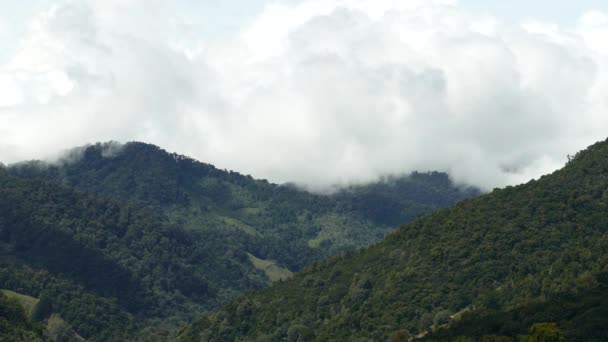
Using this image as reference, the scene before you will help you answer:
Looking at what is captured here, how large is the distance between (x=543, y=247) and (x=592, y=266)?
26.2 meters

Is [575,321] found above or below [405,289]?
below

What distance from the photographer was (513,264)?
7195 inches

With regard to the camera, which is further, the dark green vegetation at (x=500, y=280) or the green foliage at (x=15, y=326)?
the green foliage at (x=15, y=326)

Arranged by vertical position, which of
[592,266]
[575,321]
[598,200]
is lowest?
[575,321]

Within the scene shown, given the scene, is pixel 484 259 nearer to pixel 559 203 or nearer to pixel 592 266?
pixel 559 203

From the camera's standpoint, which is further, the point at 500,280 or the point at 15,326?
the point at 500,280

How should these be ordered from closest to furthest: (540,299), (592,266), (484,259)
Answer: (540,299) → (592,266) → (484,259)

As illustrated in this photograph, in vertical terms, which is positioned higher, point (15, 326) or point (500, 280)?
point (500, 280)

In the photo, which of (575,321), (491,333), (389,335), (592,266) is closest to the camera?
(575,321)

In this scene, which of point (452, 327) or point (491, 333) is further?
point (452, 327)

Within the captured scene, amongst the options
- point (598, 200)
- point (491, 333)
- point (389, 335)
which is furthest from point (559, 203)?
point (491, 333)

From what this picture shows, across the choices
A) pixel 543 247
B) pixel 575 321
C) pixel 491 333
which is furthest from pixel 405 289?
pixel 575 321

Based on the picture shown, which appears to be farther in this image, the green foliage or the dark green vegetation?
the green foliage

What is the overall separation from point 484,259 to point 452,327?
45.8m
